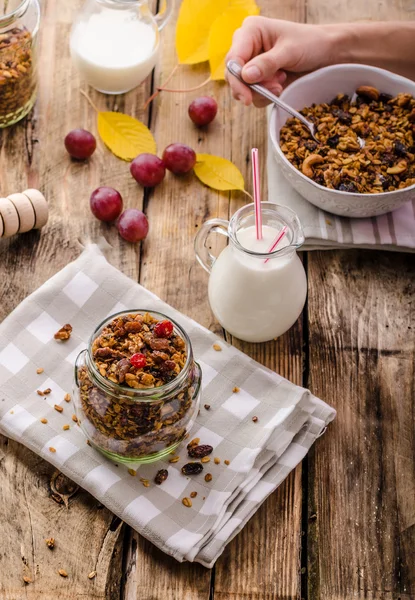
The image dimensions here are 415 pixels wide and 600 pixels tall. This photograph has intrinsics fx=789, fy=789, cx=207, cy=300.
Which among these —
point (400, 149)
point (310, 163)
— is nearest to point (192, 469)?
point (310, 163)

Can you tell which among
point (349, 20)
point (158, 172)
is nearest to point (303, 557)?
point (158, 172)

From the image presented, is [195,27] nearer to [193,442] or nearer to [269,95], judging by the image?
[269,95]

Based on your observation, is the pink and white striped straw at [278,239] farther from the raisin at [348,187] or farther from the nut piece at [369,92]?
the nut piece at [369,92]

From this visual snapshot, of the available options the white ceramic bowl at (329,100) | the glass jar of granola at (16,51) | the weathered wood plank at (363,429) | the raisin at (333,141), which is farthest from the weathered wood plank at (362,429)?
the glass jar of granola at (16,51)

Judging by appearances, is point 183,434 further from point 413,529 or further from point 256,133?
point 256,133

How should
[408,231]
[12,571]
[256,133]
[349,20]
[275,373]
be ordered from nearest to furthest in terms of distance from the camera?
[12,571]
[275,373]
[408,231]
[256,133]
[349,20]

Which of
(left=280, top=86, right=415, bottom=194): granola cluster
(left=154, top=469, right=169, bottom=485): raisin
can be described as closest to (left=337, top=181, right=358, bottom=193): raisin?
(left=280, top=86, right=415, bottom=194): granola cluster

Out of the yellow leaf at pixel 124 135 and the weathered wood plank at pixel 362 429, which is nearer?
the weathered wood plank at pixel 362 429
